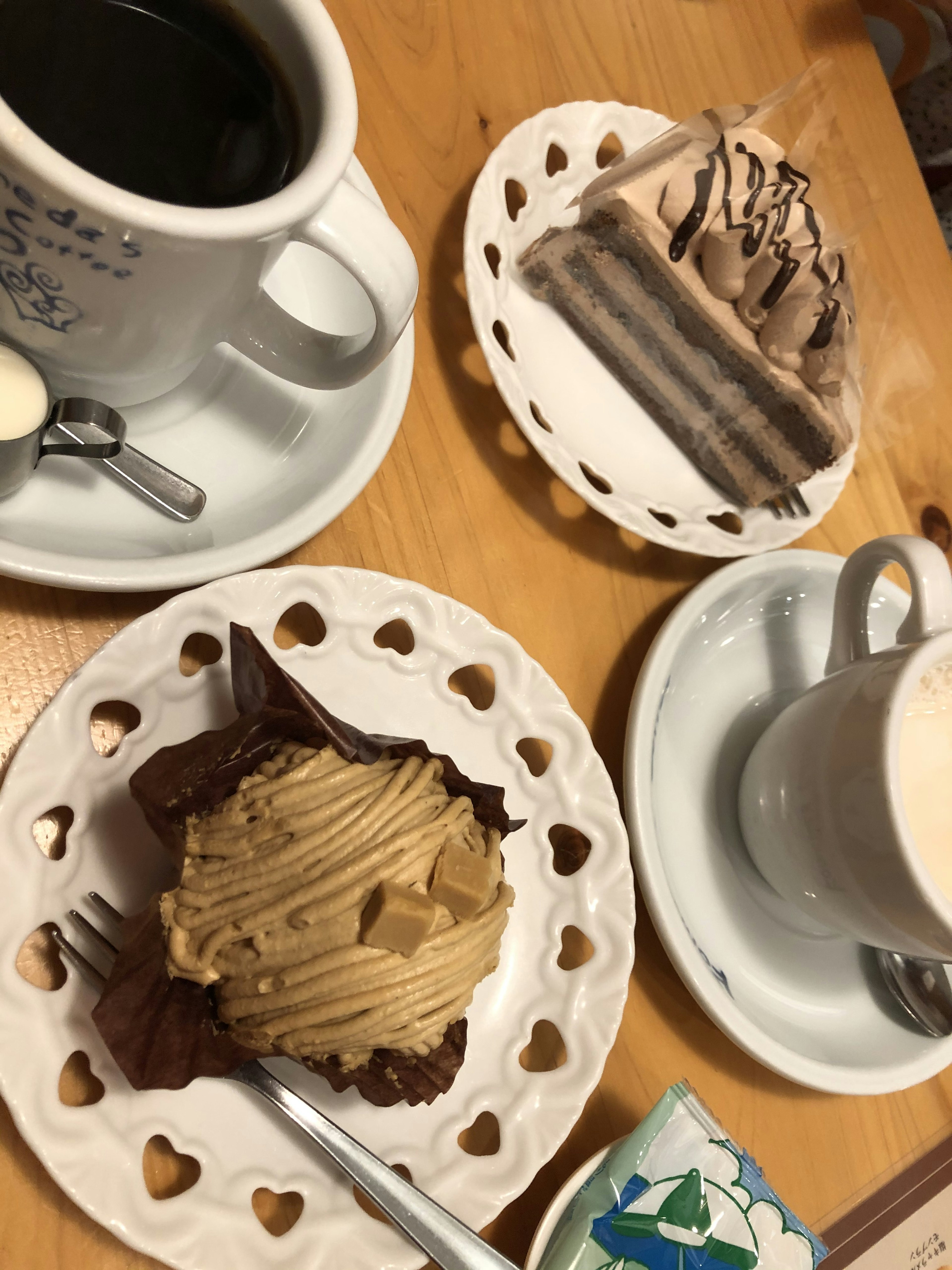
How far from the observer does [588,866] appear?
0.76 metres

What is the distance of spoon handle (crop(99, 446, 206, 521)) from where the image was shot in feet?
2.11

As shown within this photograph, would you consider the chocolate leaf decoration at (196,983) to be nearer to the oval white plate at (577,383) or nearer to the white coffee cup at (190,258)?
the white coffee cup at (190,258)

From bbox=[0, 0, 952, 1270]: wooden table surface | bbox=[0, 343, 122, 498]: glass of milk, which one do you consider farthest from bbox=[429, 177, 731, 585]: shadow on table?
bbox=[0, 343, 122, 498]: glass of milk

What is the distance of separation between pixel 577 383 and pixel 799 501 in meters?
0.30

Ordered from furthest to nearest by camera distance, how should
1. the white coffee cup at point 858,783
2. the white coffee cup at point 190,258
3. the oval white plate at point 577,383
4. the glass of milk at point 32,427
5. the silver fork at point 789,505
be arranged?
the silver fork at point 789,505, the oval white plate at point 577,383, the white coffee cup at point 858,783, the glass of milk at point 32,427, the white coffee cup at point 190,258

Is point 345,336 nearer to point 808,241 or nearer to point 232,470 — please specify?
point 232,470

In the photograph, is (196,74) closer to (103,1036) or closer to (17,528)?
(17,528)

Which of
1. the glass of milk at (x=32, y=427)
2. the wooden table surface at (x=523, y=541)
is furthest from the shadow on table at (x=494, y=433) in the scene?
the glass of milk at (x=32, y=427)

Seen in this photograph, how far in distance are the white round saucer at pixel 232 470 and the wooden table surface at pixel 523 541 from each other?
73 mm

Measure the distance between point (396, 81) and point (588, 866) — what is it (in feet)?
2.73

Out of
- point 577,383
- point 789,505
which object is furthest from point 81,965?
point 789,505

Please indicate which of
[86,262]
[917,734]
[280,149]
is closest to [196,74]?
[280,149]

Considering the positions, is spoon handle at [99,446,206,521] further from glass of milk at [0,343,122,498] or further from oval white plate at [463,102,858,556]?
oval white plate at [463,102,858,556]

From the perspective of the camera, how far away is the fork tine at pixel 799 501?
103cm
